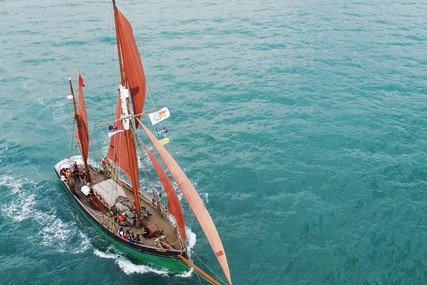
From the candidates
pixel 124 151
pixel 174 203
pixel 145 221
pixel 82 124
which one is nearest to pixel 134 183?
pixel 145 221

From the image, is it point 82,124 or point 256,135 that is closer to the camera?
point 82,124

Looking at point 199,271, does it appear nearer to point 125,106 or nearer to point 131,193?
point 131,193

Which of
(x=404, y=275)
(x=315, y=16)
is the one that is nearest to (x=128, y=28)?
(x=404, y=275)

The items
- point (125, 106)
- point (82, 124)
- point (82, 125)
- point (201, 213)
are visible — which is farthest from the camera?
point (82, 125)

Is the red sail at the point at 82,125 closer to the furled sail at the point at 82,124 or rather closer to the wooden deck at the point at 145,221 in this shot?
the furled sail at the point at 82,124

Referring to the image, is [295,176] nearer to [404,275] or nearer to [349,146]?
[349,146]

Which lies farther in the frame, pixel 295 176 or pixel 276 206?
pixel 295 176

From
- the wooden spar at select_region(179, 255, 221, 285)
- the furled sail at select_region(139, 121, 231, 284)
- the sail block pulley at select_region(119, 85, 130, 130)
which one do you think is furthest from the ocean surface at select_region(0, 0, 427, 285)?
the sail block pulley at select_region(119, 85, 130, 130)
